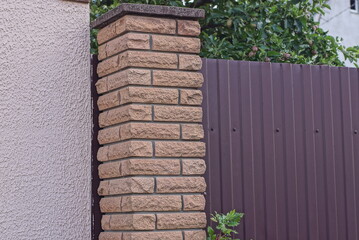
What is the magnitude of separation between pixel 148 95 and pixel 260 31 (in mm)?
3783

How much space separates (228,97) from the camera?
17.7 feet

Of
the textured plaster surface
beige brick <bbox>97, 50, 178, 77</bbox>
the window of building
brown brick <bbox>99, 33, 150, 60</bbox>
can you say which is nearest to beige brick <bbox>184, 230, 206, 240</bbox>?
the textured plaster surface

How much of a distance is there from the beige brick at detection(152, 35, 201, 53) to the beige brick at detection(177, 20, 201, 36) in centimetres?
3

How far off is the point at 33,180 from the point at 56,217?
25 cm

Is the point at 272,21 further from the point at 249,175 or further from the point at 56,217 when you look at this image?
the point at 56,217

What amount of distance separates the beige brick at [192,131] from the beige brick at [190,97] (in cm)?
13

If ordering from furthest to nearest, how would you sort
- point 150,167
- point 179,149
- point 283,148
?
1. point 283,148
2. point 179,149
3. point 150,167

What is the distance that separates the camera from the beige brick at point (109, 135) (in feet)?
15.4

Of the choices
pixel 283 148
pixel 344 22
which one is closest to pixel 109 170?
pixel 283 148

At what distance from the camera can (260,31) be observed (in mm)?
8195

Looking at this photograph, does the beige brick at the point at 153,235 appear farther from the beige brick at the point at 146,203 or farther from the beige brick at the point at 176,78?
the beige brick at the point at 176,78

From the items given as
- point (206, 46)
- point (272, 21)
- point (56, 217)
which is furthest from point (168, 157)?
point (272, 21)

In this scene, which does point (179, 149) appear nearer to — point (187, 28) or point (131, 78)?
point (131, 78)

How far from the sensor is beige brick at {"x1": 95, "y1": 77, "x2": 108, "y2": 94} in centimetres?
485
